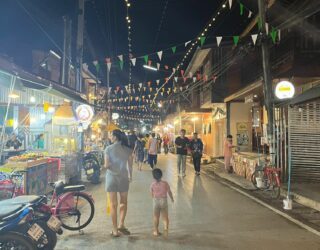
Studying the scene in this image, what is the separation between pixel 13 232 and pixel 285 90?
9.87 m

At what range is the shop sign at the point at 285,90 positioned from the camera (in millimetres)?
12148

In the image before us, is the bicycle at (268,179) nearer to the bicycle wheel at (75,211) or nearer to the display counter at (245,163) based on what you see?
the display counter at (245,163)

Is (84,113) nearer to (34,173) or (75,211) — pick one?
(34,173)

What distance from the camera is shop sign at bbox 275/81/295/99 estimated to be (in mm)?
12148

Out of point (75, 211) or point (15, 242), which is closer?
point (15, 242)

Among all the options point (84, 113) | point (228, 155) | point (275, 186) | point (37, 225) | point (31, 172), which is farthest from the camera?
point (228, 155)

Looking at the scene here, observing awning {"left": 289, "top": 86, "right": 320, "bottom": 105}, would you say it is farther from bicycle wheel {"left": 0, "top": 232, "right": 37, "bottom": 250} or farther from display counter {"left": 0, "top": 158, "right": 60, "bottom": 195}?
bicycle wheel {"left": 0, "top": 232, "right": 37, "bottom": 250}

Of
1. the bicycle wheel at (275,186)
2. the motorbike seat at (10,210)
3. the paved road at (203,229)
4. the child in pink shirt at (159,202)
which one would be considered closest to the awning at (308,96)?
the bicycle wheel at (275,186)

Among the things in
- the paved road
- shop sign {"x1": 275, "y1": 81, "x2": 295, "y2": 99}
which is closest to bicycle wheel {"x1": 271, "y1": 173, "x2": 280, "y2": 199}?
the paved road

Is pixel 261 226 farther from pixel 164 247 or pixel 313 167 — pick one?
pixel 313 167

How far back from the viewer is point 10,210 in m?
5.17

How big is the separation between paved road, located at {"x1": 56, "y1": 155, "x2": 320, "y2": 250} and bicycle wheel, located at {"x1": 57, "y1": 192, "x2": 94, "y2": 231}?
0.66 feet

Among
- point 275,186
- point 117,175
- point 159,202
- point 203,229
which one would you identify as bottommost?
point 203,229

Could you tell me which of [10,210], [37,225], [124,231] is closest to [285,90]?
[124,231]
